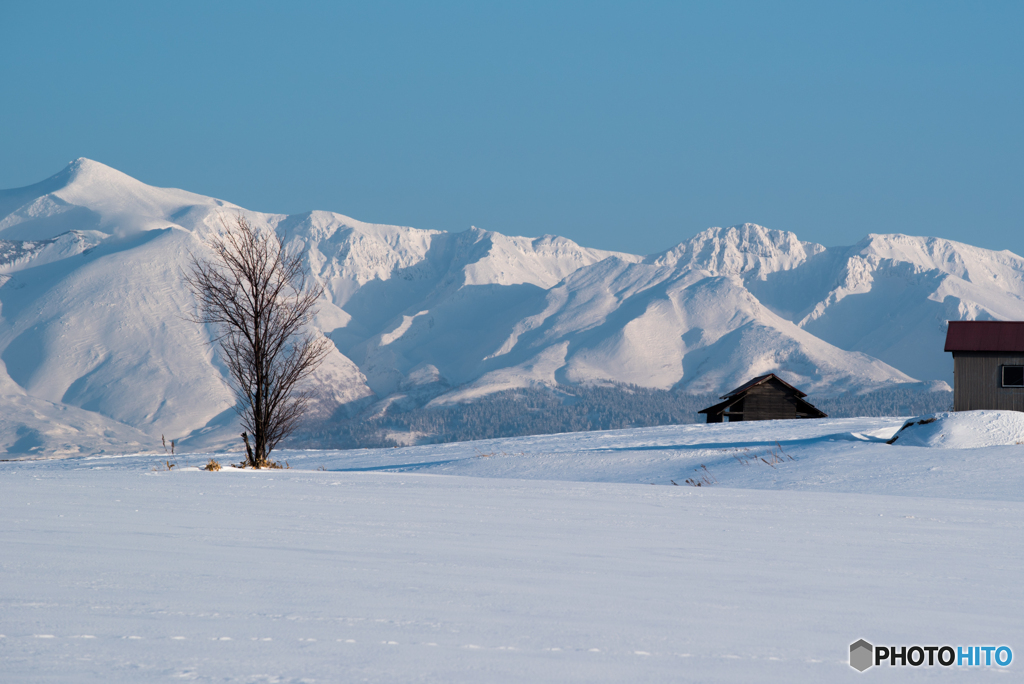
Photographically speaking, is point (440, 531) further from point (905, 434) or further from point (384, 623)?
point (905, 434)

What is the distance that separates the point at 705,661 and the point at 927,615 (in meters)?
2.37

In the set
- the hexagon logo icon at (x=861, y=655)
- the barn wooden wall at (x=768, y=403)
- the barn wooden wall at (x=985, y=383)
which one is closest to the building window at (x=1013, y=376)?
the barn wooden wall at (x=985, y=383)

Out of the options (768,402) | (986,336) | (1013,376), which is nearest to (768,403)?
(768,402)

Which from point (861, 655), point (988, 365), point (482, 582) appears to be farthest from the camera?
point (988, 365)

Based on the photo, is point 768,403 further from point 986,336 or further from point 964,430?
point 964,430

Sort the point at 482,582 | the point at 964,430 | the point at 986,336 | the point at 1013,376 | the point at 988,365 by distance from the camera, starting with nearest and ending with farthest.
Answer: the point at 482,582, the point at 964,430, the point at 1013,376, the point at 988,365, the point at 986,336

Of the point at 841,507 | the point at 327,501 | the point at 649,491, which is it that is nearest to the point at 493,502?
the point at 327,501

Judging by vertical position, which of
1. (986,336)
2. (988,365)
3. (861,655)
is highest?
(986,336)

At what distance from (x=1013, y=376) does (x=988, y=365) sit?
1.05 m

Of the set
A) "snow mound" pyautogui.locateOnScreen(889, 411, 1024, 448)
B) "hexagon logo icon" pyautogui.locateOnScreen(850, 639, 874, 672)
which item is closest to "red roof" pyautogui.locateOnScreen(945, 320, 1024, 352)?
"snow mound" pyautogui.locateOnScreen(889, 411, 1024, 448)

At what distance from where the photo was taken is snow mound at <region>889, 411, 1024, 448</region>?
26.1m

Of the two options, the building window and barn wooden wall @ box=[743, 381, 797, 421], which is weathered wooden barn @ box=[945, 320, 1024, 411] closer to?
the building window

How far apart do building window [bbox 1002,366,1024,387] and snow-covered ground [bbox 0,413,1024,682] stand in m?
26.2

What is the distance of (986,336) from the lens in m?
39.1
